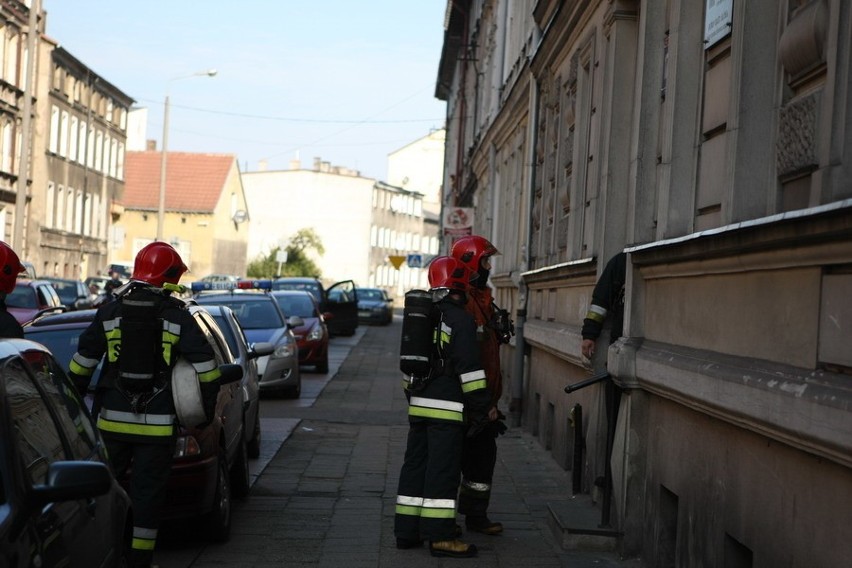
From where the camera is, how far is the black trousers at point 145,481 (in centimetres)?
702

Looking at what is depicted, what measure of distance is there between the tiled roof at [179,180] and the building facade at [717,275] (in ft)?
226

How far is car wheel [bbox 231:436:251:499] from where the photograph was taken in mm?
10008

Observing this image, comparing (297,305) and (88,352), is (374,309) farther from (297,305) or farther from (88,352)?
(88,352)

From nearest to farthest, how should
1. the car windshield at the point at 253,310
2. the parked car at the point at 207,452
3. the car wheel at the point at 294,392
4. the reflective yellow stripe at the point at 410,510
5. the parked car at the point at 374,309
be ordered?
the parked car at the point at 207,452, the reflective yellow stripe at the point at 410,510, the car wheel at the point at 294,392, the car windshield at the point at 253,310, the parked car at the point at 374,309

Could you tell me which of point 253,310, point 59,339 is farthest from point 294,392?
point 59,339

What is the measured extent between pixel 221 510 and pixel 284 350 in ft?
35.7

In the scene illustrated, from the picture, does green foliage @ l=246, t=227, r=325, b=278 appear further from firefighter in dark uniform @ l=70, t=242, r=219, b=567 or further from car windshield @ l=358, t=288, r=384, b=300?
firefighter in dark uniform @ l=70, t=242, r=219, b=567

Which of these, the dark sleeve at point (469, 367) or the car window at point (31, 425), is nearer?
the car window at point (31, 425)

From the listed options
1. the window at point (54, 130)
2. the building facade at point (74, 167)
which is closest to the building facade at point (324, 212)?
the building facade at point (74, 167)

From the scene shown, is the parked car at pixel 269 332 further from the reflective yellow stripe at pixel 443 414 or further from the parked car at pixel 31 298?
the reflective yellow stripe at pixel 443 414

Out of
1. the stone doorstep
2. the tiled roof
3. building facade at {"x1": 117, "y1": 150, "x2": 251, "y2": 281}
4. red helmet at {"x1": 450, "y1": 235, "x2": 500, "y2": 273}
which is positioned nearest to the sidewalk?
the stone doorstep

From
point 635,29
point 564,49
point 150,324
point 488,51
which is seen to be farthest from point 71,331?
point 488,51

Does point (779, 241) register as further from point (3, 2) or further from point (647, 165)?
point (3, 2)

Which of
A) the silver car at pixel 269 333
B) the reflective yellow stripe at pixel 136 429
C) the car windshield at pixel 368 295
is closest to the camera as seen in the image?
the reflective yellow stripe at pixel 136 429
